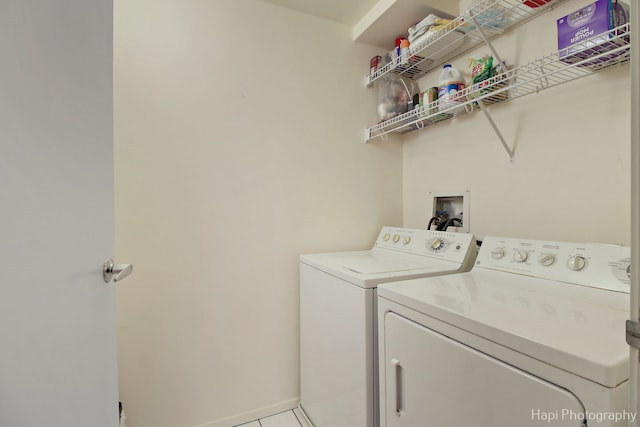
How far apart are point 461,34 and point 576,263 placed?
1.29 metres

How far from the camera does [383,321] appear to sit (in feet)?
3.45

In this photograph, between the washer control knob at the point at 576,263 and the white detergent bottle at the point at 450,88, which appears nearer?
the washer control knob at the point at 576,263

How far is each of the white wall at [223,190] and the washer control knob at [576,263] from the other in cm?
119

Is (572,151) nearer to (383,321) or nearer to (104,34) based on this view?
(383,321)

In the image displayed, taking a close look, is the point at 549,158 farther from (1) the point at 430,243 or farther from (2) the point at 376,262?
(2) the point at 376,262

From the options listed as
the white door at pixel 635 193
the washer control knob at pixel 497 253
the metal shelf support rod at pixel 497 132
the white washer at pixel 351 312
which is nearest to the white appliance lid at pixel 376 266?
the white washer at pixel 351 312

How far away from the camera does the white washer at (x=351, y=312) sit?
44.8 inches

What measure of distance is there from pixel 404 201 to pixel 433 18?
1.16m

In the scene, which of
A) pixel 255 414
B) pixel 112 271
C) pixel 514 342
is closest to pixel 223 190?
pixel 112 271

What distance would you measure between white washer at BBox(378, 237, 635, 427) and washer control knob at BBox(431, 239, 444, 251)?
0.95ft

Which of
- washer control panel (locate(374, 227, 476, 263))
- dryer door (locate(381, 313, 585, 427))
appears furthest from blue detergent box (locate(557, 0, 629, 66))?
dryer door (locate(381, 313, 585, 427))

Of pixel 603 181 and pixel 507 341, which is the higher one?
pixel 603 181

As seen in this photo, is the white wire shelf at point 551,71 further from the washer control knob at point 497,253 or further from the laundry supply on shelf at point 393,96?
the washer control knob at point 497,253

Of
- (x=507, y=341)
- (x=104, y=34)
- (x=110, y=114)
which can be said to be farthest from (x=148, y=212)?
(x=507, y=341)
